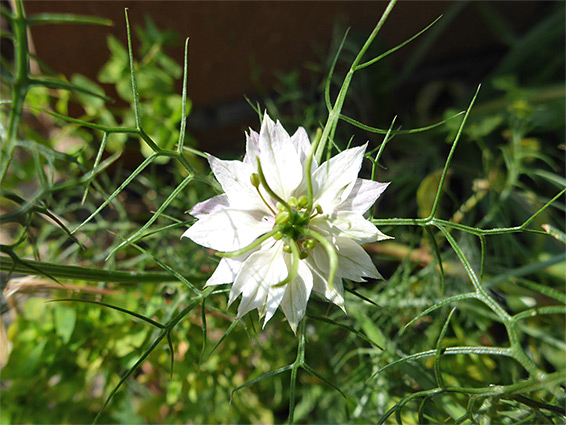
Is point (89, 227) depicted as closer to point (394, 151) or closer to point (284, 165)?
point (284, 165)

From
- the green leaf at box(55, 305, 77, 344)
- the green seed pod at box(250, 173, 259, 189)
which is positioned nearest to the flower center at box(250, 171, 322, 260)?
Result: the green seed pod at box(250, 173, 259, 189)

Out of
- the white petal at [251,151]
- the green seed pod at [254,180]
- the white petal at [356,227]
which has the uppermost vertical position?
the white petal at [251,151]

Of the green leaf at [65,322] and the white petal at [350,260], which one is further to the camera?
the green leaf at [65,322]

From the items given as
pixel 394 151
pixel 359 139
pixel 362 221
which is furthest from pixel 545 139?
pixel 362 221

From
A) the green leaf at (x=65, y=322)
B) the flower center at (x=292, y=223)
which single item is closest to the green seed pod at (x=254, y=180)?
the flower center at (x=292, y=223)

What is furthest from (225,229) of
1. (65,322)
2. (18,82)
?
(65,322)

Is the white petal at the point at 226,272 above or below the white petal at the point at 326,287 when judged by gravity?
above

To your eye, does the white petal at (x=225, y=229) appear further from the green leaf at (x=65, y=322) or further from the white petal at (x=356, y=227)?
the green leaf at (x=65, y=322)
